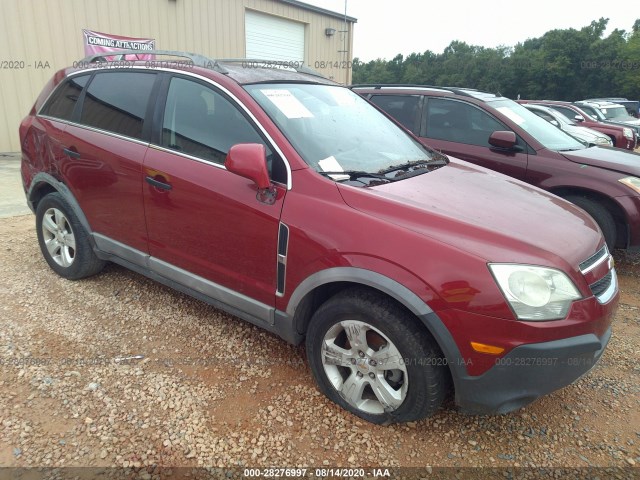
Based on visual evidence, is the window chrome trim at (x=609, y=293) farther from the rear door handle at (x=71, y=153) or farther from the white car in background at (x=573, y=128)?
the white car in background at (x=573, y=128)

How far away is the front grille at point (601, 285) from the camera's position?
215 centimetres

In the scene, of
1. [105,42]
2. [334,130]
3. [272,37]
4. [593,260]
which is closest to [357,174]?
[334,130]

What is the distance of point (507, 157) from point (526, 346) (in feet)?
11.0

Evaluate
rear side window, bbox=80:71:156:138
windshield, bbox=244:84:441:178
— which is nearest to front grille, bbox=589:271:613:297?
windshield, bbox=244:84:441:178

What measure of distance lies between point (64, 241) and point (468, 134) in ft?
13.8

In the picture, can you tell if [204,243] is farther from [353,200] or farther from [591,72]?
[591,72]

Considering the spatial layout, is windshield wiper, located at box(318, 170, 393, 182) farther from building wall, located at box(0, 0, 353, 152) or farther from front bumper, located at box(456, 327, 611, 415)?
building wall, located at box(0, 0, 353, 152)

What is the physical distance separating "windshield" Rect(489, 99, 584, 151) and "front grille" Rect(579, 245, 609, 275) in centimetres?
260

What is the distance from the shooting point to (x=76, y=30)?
32.6ft

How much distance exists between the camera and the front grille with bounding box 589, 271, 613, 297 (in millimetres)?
2146

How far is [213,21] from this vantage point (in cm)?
1239

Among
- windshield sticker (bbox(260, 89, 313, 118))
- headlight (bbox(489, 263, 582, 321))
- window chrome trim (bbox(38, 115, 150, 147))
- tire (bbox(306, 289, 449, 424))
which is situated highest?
windshield sticker (bbox(260, 89, 313, 118))

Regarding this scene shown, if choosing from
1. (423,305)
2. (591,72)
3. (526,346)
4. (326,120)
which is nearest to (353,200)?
(423,305)

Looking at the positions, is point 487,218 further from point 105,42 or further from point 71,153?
point 105,42
